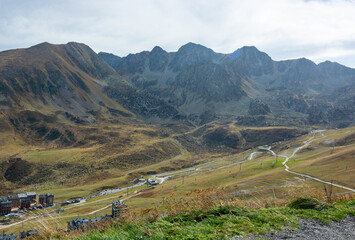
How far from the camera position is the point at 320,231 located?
9.09 metres

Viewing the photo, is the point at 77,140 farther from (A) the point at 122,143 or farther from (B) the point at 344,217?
(B) the point at 344,217

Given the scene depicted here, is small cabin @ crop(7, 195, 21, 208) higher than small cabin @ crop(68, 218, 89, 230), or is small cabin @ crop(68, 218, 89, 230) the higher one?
small cabin @ crop(68, 218, 89, 230)

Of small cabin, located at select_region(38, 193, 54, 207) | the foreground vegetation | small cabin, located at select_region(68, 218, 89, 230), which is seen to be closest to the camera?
the foreground vegetation

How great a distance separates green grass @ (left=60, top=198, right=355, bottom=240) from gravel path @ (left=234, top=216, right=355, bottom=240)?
0.27 m

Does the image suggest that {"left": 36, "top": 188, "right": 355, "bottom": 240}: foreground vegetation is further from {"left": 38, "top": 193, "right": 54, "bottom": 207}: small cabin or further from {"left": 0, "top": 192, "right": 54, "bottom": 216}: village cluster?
{"left": 38, "top": 193, "right": 54, "bottom": 207}: small cabin

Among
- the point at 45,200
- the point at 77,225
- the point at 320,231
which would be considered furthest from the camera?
the point at 45,200

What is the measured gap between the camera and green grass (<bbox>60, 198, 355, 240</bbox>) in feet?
26.2

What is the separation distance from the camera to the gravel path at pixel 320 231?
8.55 meters

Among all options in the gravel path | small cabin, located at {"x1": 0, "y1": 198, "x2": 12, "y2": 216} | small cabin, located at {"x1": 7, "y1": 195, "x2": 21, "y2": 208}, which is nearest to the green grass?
the gravel path

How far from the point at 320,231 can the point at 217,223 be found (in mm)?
4015

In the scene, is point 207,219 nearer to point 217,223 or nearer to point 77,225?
point 217,223

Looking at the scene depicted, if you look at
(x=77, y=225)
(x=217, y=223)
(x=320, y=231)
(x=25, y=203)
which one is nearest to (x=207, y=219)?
(x=217, y=223)

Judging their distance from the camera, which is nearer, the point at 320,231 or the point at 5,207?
the point at 320,231

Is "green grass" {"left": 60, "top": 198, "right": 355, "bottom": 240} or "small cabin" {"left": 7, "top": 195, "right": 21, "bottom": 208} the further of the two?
"small cabin" {"left": 7, "top": 195, "right": 21, "bottom": 208}
